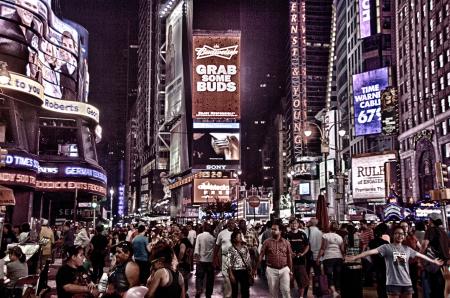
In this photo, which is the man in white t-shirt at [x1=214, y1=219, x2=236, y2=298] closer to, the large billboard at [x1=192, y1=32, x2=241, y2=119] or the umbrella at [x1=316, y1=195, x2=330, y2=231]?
the umbrella at [x1=316, y1=195, x2=330, y2=231]

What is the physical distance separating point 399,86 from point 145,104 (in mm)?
99594

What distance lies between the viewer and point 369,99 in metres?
88.7

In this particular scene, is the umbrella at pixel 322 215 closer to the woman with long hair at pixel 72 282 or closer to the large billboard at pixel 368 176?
the woman with long hair at pixel 72 282

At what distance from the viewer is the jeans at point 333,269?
1436 cm

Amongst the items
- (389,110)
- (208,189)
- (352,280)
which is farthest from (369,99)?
(352,280)

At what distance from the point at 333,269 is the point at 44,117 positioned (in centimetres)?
5358

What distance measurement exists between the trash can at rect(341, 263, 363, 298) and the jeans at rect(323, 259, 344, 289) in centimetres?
14

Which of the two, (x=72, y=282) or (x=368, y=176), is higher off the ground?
(x=368, y=176)

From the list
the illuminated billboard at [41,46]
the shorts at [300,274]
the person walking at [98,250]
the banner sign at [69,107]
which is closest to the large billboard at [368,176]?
the banner sign at [69,107]

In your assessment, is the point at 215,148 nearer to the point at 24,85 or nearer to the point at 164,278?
the point at 24,85

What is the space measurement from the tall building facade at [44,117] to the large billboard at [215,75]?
1702 centimetres

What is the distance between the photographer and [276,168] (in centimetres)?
18288

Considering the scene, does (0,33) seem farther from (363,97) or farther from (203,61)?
(363,97)

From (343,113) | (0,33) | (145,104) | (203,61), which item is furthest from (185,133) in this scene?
(145,104)
